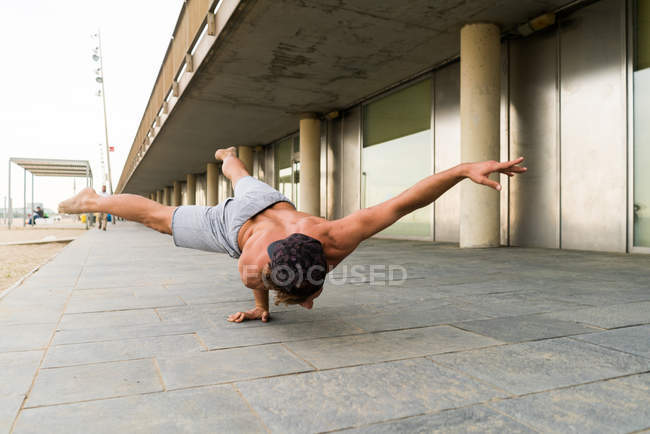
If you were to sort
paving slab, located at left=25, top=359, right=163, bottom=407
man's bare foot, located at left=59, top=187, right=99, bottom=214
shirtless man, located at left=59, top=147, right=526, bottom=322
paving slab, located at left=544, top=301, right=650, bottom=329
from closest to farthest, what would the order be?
paving slab, located at left=25, top=359, right=163, bottom=407, shirtless man, located at left=59, top=147, right=526, bottom=322, paving slab, located at left=544, top=301, right=650, bottom=329, man's bare foot, located at left=59, top=187, right=99, bottom=214

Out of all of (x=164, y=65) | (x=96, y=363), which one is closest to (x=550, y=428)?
(x=96, y=363)

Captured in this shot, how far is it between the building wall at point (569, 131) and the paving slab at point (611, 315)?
17.6 feet

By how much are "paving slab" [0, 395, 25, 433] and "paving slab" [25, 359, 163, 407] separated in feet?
0.13

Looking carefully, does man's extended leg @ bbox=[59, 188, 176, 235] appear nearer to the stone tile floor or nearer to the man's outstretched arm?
the stone tile floor

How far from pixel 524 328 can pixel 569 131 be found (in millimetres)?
7215

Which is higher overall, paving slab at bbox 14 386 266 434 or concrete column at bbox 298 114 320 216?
concrete column at bbox 298 114 320 216

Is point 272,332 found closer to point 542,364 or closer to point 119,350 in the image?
point 119,350

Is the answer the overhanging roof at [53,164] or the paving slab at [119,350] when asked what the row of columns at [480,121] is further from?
the overhanging roof at [53,164]

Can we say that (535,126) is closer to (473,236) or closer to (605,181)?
(605,181)

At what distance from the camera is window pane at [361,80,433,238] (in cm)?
1230

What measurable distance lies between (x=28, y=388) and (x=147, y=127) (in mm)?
23083

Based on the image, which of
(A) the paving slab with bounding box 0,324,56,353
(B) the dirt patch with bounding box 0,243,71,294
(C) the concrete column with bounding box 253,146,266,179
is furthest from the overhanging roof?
(A) the paving slab with bounding box 0,324,56,353

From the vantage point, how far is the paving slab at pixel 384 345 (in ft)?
7.91

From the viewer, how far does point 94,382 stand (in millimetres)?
2076
